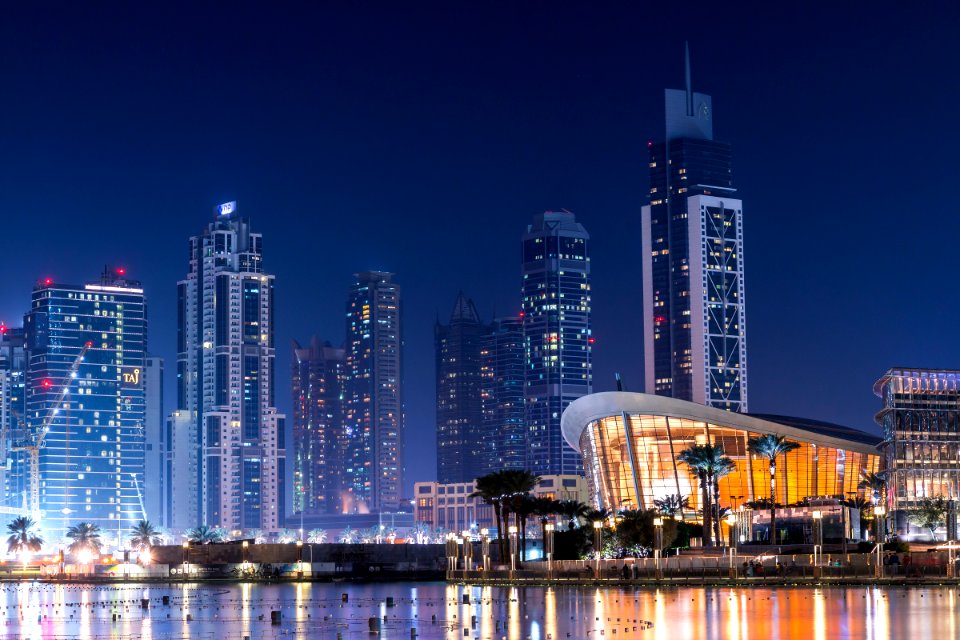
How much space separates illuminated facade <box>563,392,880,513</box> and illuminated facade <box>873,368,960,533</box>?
85.6ft

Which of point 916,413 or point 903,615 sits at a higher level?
point 916,413

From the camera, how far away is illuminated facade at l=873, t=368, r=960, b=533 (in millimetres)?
163500

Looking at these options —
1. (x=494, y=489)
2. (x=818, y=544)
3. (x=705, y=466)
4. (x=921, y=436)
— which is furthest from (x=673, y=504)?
(x=818, y=544)

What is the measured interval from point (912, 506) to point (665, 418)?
38262mm

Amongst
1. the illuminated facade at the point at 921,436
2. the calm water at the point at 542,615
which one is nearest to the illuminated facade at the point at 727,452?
the illuminated facade at the point at 921,436

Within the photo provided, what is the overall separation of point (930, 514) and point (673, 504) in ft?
129

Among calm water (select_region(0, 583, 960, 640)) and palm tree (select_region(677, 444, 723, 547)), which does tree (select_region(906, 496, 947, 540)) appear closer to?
palm tree (select_region(677, 444, 723, 547))

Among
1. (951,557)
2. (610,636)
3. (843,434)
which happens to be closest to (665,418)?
(843,434)

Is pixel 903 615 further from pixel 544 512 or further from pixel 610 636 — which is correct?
pixel 544 512

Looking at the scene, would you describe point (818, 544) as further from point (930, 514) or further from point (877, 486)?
point (877, 486)

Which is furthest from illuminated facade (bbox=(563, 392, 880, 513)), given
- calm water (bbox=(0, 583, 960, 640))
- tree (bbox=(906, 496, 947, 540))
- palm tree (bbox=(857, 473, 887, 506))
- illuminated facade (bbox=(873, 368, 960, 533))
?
calm water (bbox=(0, 583, 960, 640))

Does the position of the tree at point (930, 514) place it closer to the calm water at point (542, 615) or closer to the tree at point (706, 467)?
the tree at point (706, 467)

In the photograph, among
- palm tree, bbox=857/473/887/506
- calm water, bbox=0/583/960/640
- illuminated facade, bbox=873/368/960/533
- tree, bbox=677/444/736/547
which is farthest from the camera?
palm tree, bbox=857/473/887/506

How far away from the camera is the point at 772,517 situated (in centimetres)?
15588
